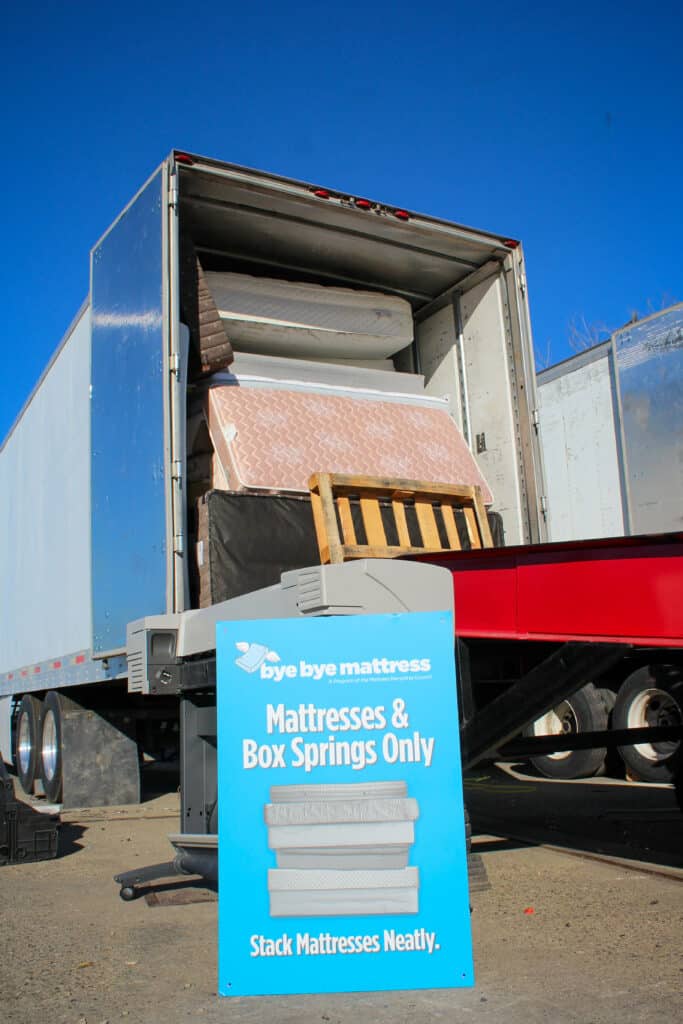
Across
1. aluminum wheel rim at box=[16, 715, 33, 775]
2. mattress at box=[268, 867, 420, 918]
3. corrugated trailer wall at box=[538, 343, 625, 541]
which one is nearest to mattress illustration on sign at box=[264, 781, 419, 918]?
mattress at box=[268, 867, 420, 918]

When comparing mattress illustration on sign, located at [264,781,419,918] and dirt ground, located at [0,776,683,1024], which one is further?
dirt ground, located at [0,776,683,1024]

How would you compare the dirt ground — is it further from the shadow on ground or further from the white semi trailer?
the white semi trailer

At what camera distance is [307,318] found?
22.5 feet

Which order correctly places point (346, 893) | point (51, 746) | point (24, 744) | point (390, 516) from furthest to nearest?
point (24, 744) → point (51, 746) → point (390, 516) → point (346, 893)

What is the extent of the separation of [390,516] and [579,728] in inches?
168

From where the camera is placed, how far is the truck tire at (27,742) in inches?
369

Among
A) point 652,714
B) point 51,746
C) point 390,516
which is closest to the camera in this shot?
point 390,516

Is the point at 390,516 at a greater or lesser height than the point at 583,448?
lesser

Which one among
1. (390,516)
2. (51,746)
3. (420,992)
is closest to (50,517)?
(51,746)

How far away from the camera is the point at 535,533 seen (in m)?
6.30

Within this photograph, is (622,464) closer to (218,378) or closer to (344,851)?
(218,378)

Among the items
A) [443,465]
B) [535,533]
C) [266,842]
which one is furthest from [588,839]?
[266,842]

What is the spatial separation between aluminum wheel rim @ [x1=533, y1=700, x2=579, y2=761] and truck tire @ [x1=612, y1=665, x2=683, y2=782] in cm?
52

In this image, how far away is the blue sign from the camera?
283 centimetres
